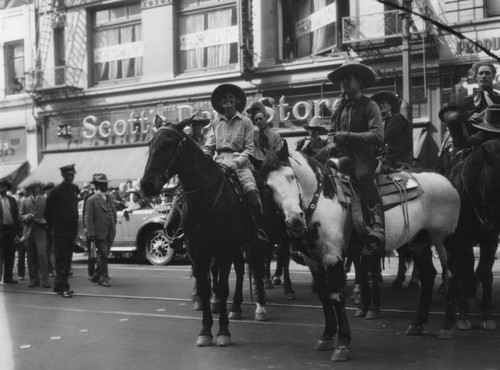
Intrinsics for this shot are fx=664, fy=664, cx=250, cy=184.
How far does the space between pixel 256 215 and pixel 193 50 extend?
68.5 ft

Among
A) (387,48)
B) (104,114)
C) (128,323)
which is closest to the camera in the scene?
(128,323)

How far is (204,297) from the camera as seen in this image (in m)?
7.29

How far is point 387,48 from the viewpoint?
22562 millimetres

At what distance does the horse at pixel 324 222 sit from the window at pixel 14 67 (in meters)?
27.9

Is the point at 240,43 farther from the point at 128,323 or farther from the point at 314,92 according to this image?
the point at 128,323

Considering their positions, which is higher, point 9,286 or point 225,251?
point 225,251

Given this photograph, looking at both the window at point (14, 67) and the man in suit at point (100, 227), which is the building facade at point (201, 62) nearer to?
the window at point (14, 67)

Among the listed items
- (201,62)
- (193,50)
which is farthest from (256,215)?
(193,50)

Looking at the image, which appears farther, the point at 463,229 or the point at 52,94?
the point at 52,94

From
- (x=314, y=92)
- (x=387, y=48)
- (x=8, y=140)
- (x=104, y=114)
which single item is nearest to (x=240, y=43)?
(x=314, y=92)

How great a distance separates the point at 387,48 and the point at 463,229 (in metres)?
15.7

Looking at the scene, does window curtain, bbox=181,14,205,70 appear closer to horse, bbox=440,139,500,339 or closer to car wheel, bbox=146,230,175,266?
car wheel, bbox=146,230,175,266

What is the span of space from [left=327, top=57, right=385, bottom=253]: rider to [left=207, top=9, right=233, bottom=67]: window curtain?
1984 centimetres

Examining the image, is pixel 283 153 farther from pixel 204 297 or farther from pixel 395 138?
pixel 395 138
